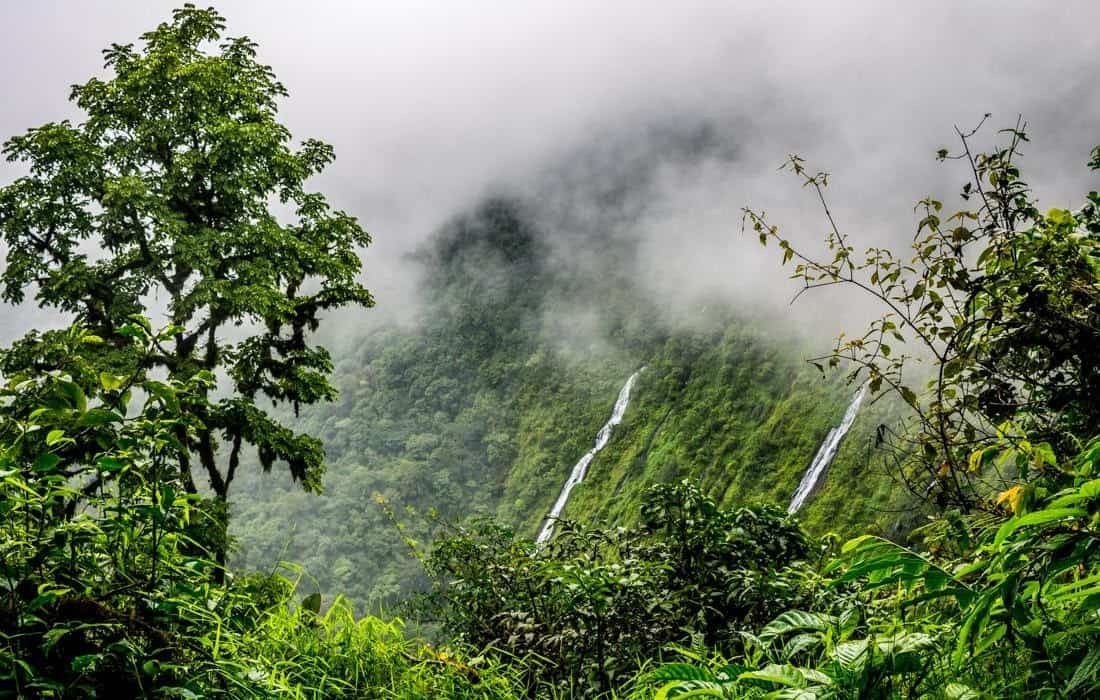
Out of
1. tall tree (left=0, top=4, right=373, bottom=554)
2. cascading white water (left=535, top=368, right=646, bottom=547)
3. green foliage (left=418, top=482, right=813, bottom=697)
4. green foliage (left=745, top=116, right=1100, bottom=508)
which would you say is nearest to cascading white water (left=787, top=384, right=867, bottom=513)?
cascading white water (left=535, top=368, right=646, bottom=547)

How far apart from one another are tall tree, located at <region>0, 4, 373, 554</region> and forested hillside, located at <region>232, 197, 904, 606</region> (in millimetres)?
28903

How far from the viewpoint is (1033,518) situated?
94cm

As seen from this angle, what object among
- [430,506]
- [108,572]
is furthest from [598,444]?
[108,572]

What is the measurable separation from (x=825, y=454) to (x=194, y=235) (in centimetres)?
5470

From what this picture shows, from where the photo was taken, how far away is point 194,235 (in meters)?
11.6

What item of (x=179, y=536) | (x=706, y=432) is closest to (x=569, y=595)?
(x=179, y=536)

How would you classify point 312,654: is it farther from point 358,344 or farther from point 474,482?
point 358,344

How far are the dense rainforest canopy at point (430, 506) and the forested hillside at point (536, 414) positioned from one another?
2963cm

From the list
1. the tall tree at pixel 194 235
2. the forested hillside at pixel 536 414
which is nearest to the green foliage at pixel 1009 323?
the tall tree at pixel 194 235

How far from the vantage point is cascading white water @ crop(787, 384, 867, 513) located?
177ft

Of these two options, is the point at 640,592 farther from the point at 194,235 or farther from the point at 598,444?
the point at 598,444

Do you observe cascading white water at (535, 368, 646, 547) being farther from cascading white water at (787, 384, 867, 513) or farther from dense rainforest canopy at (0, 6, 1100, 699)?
dense rainforest canopy at (0, 6, 1100, 699)

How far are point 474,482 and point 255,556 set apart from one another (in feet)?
120

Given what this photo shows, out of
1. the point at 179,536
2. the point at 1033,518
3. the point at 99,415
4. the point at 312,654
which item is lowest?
the point at 312,654
